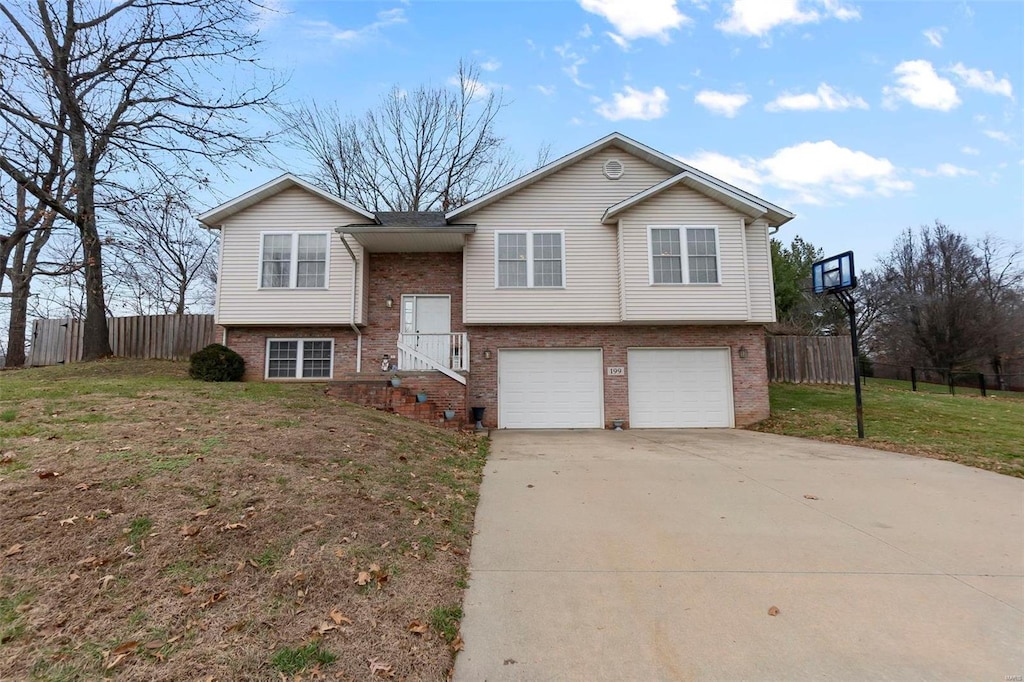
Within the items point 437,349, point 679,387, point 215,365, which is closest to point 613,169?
point 679,387

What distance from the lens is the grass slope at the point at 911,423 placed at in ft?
26.6

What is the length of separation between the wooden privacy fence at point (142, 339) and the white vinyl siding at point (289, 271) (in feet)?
10.2

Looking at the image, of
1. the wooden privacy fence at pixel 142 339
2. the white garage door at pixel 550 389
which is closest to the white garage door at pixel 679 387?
the white garage door at pixel 550 389

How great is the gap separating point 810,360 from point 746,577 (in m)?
15.5

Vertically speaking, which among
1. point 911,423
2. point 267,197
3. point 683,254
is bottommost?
point 911,423

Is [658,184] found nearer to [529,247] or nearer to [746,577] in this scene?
[529,247]

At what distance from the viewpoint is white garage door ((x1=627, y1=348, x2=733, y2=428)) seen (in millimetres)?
12250

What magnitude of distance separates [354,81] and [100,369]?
9618mm

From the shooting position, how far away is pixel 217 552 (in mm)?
3254

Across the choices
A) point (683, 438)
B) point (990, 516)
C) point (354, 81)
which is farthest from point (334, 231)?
point (990, 516)

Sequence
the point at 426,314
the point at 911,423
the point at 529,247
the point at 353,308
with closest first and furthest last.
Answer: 1. the point at 911,423
2. the point at 353,308
3. the point at 529,247
4. the point at 426,314

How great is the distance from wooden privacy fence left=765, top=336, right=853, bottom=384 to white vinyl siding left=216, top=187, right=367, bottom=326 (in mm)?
14074

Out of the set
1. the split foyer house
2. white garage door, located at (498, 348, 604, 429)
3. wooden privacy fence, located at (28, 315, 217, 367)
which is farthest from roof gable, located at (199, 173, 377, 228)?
white garage door, located at (498, 348, 604, 429)

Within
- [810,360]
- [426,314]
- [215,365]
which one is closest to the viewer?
[215,365]
